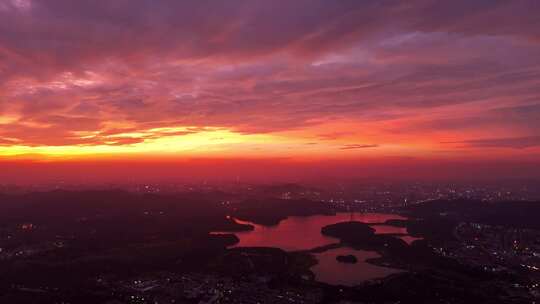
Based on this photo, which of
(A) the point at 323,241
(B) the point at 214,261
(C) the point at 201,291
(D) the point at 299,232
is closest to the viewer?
(C) the point at 201,291

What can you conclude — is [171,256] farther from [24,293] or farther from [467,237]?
[467,237]

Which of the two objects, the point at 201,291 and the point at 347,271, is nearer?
the point at 201,291

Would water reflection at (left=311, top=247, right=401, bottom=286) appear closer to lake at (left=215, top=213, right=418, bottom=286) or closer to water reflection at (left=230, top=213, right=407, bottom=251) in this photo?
lake at (left=215, top=213, right=418, bottom=286)

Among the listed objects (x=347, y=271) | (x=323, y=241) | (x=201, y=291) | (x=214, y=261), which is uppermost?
(x=201, y=291)

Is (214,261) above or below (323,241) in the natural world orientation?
above

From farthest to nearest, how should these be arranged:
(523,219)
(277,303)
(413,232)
Result: (523,219), (413,232), (277,303)

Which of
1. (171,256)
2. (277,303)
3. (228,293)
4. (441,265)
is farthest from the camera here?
(171,256)

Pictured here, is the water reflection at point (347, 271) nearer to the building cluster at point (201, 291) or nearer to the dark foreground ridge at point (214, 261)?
the dark foreground ridge at point (214, 261)

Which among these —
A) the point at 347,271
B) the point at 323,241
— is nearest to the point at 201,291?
the point at 347,271

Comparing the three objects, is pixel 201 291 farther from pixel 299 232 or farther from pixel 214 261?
pixel 299 232

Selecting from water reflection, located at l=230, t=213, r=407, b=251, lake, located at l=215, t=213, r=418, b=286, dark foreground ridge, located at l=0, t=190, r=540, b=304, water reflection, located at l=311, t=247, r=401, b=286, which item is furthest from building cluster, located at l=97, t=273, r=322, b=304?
water reflection, located at l=230, t=213, r=407, b=251

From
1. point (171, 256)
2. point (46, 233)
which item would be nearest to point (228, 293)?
point (171, 256)
